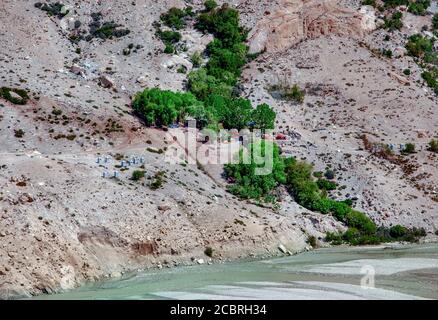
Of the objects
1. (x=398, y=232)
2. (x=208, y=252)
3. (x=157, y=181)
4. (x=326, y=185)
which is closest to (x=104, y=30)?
(x=326, y=185)

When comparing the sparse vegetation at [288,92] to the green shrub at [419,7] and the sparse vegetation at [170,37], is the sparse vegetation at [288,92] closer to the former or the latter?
the sparse vegetation at [170,37]

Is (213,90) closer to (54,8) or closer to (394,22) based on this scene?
(54,8)

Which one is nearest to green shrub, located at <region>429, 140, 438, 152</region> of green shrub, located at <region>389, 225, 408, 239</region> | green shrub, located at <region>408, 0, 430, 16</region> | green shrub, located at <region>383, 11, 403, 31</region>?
green shrub, located at <region>389, 225, 408, 239</region>

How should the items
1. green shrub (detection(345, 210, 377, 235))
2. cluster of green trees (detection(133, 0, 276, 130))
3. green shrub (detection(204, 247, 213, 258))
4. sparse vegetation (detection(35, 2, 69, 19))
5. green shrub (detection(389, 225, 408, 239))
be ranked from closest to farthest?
green shrub (detection(204, 247, 213, 258)) < green shrub (detection(389, 225, 408, 239)) < green shrub (detection(345, 210, 377, 235)) < cluster of green trees (detection(133, 0, 276, 130)) < sparse vegetation (detection(35, 2, 69, 19))

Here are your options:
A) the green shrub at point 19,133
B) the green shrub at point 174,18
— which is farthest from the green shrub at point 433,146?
the green shrub at point 19,133

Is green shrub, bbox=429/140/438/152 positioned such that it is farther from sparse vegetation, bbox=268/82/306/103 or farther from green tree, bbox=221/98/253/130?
green tree, bbox=221/98/253/130
